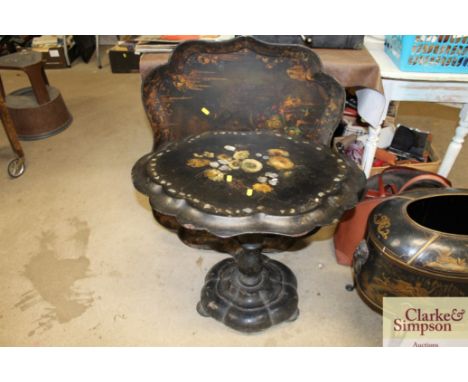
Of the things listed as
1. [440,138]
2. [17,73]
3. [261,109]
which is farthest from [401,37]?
[17,73]

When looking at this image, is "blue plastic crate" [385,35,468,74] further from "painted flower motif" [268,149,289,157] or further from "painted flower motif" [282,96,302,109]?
"painted flower motif" [268,149,289,157]

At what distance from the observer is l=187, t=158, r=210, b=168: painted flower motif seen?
44.8 inches

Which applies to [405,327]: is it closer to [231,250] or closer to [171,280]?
[231,250]

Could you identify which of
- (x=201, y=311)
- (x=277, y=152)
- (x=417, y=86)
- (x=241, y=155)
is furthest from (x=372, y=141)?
(x=201, y=311)

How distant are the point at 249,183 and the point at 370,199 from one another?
25.1 inches

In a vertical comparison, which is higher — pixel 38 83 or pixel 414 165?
pixel 38 83

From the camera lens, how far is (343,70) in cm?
144

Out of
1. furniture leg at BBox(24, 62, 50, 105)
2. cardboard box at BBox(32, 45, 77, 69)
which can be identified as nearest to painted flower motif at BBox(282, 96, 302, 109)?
furniture leg at BBox(24, 62, 50, 105)

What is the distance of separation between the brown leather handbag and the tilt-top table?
0.29 meters

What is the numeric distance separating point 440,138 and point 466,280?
1.76 m

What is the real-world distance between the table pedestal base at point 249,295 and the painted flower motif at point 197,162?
360 mm

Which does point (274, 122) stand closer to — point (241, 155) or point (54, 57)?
point (241, 155)

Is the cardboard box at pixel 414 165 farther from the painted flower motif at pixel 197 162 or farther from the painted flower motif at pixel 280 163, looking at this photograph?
the painted flower motif at pixel 197 162

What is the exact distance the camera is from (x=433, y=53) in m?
1.42
